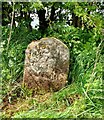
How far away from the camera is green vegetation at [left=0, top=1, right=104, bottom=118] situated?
10.8 ft

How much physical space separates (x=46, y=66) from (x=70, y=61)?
14.5 inches

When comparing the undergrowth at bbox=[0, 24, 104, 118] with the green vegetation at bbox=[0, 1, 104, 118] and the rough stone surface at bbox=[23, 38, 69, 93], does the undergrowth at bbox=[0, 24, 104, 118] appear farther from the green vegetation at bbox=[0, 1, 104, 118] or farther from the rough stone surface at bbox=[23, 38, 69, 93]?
the rough stone surface at bbox=[23, 38, 69, 93]

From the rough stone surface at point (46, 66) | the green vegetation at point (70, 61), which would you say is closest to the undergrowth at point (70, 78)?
the green vegetation at point (70, 61)

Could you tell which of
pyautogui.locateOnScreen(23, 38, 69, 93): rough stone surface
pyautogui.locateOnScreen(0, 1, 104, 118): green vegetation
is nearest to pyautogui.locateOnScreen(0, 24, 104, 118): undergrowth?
pyautogui.locateOnScreen(0, 1, 104, 118): green vegetation

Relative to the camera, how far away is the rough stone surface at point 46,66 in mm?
3660

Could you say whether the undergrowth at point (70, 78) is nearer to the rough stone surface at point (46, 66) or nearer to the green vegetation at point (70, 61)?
the green vegetation at point (70, 61)

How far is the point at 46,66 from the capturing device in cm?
366

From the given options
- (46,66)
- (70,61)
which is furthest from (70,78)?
(46,66)

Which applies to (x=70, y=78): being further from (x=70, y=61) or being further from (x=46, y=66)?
(x=46, y=66)

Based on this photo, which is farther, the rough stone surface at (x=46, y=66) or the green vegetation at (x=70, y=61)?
the rough stone surface at (x=46, y=66)

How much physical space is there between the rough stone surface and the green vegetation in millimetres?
99

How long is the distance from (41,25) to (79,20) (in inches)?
19.4

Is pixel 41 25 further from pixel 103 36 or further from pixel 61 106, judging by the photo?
pixel 61 106

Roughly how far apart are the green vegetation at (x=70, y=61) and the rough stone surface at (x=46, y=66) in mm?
99
